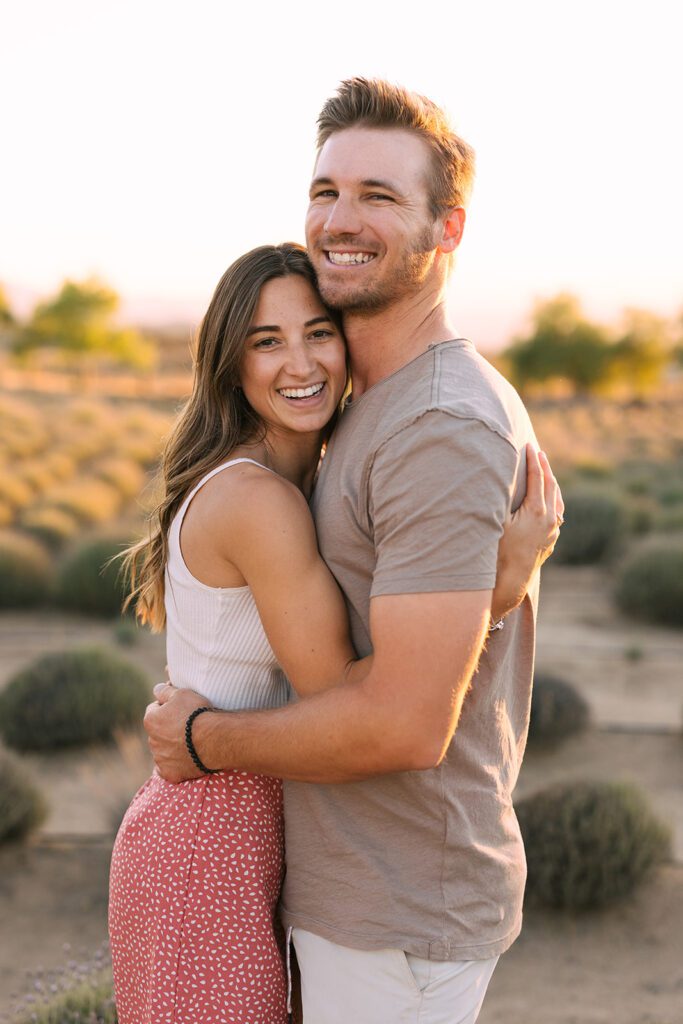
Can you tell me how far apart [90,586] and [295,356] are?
1128cm

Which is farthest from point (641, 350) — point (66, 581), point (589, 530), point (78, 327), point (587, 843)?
point (587, 843)

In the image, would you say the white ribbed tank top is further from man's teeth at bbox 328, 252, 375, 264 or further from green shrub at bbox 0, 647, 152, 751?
green shrub at bbox 0, 647, 152, 751

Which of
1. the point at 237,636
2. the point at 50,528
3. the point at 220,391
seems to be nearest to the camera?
the point at 237,636

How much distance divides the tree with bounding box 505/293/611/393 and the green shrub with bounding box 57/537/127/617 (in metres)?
56.8

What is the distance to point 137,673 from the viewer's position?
946 cm

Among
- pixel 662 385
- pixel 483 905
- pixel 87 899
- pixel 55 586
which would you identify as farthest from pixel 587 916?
pixel 662 385

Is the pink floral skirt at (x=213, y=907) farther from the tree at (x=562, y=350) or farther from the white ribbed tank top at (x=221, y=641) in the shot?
the tree at (x=562, y=350)

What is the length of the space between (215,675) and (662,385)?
7770 cm

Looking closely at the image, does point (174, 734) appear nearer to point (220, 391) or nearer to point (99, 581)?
point (220, 391)

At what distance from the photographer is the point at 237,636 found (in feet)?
8.70

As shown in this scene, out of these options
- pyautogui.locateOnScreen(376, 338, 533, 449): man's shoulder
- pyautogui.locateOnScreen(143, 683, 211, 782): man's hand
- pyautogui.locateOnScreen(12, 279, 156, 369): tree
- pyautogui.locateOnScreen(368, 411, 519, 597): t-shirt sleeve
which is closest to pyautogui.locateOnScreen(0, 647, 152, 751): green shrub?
pyautogui.locateOnScreen(143, 683, 211, 782): man's hand

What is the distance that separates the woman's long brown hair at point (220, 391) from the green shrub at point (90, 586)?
10.7 m

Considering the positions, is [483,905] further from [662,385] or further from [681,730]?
[662,385]

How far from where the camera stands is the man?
2.15 meters
